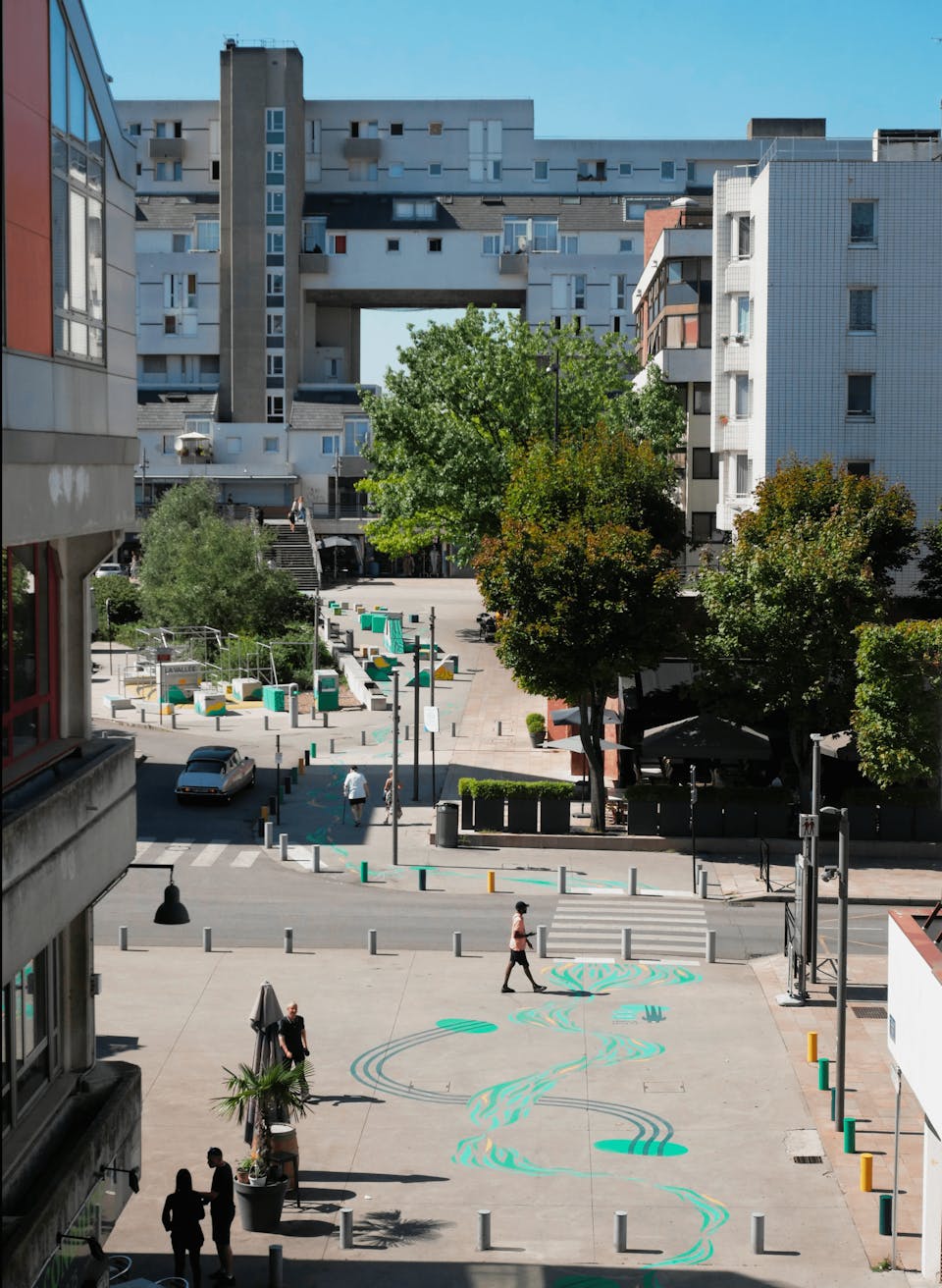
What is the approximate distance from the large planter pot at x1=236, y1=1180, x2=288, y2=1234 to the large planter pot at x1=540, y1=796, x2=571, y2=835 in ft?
65.7

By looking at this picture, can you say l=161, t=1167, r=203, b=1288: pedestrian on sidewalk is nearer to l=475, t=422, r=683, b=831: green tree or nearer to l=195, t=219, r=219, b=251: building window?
l=475, t=422, r=683, b=831: green tree

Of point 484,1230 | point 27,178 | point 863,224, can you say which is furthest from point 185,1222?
point 863,224

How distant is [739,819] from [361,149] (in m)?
90.3

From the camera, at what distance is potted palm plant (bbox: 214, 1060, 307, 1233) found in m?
17.7

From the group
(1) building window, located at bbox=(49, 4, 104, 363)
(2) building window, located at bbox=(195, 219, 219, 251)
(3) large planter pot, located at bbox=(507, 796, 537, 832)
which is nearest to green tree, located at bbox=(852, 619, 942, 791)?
(3) large planter pot, located at bbox=(507, 796, 537, 832)

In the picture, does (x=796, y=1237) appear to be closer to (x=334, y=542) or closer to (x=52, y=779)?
(x=52, y=779)

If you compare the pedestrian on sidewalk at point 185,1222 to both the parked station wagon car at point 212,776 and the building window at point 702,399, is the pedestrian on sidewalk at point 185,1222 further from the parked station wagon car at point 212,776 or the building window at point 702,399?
the building window at point 702,399

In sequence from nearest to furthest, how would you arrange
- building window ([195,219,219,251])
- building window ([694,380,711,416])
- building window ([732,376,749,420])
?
building window ([732,376,749,420])
building window ([694,380,711,416])
building window ([195,219,219,251])

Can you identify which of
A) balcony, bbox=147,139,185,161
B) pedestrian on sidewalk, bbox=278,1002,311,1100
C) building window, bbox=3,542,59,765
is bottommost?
pedestrian on sidewalk, bbox=278,1002,311,1100

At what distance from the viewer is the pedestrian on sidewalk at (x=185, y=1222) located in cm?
1587

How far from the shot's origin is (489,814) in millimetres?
37719

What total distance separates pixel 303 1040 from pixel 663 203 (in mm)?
104113

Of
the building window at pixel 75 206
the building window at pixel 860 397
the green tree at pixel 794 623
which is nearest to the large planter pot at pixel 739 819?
the green tree at pixel 794 623

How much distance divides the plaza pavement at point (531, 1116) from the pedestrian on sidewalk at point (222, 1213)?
311mm
